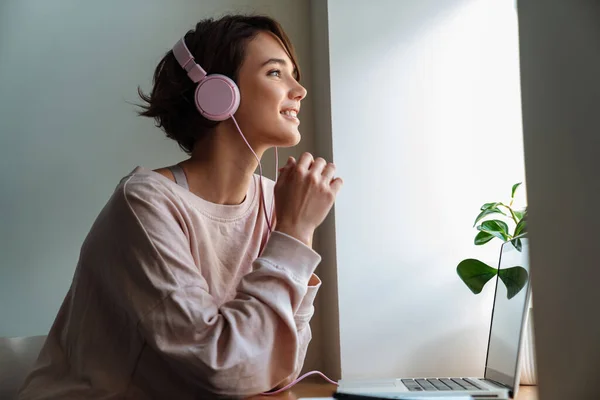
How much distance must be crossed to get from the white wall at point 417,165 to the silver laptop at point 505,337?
0.39m

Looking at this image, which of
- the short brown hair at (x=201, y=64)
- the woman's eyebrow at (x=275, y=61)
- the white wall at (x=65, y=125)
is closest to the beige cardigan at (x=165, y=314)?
the short brown hair at (x=201, y=64)

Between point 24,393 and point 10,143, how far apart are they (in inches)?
34.3

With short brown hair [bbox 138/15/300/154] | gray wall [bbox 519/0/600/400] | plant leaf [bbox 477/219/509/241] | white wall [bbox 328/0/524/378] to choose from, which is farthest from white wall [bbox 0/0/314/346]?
gray wall [bbox 519/0/600/400]

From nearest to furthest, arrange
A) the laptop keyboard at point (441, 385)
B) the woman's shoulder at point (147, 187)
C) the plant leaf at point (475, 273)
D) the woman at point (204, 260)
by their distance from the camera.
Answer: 1. the laptop keyboard at point (441, 385)
2. the woman at point (204, 260)
3. the woman's shoulder at point (147, 187)
4. the plant leaf at point (475, 273)

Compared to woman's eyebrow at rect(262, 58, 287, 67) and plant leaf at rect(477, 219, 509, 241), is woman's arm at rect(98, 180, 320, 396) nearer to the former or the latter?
woman's eyebrow at rect(262, 58, 287, 67)

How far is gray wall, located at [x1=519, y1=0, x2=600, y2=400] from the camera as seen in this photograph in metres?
0.39

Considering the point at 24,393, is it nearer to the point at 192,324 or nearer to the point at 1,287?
the point at 192,324

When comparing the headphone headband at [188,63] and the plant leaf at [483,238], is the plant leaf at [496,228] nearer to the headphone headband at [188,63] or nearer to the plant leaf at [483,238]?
the plant leaf at [483,238]

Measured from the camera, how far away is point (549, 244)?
0.41 metres

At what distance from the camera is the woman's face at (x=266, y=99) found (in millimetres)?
1148

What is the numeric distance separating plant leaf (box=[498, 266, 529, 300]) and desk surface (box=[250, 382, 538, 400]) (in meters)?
0.18

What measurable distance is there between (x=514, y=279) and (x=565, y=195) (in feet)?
2.44

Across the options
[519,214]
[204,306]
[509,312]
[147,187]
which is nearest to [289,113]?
[147,187]

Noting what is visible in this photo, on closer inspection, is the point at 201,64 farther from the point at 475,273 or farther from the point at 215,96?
the point at 475,273
